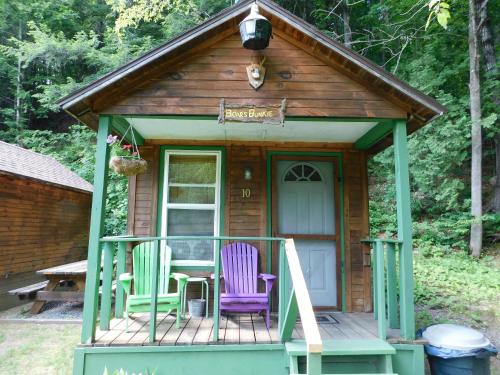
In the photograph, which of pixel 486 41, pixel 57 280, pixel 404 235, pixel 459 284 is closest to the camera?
pixel 404 235

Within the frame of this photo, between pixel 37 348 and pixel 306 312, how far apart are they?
397 centimetres

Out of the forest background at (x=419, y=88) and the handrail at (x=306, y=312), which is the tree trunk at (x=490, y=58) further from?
the handrail at (x=306, y=312)

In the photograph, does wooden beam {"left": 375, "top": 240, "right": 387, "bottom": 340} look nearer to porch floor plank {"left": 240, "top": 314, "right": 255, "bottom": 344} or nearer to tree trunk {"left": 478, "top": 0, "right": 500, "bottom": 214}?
porch floor plank {"left": 240, "top": 314, "right": 255, "bottom": 344}

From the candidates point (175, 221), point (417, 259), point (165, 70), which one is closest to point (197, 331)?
point (175, 221)

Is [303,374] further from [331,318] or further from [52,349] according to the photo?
[52,349]

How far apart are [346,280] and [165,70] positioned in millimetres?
3453

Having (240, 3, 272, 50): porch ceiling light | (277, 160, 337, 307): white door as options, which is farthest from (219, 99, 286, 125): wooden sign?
(277, 160, 337, 307): white door

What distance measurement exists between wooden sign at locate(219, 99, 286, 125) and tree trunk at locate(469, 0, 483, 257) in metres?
6.84

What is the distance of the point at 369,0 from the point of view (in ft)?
46.2

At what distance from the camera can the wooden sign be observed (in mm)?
3516

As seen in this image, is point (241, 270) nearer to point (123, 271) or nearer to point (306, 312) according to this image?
point (123, 271)

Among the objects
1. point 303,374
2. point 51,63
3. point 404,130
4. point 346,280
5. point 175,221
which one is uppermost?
point 51,63

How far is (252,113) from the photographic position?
354cm

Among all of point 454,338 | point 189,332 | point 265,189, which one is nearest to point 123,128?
point 265,189
